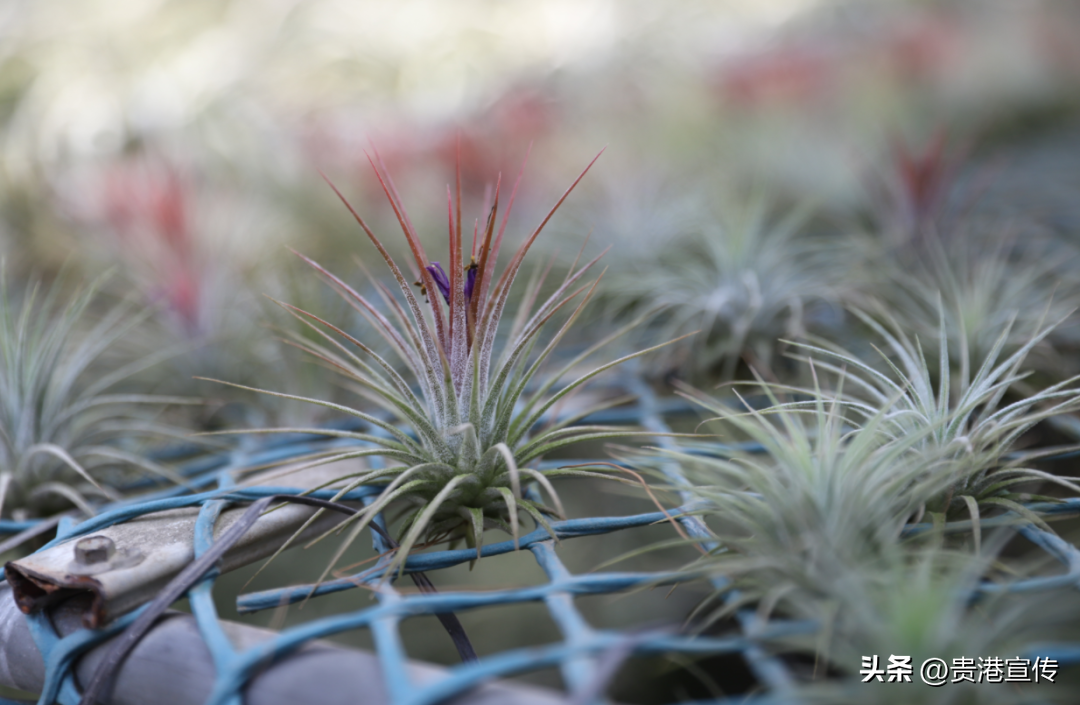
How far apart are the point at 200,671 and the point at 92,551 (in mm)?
187

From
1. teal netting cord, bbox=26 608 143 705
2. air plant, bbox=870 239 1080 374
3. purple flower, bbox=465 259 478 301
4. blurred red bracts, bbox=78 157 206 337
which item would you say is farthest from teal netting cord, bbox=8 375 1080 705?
blurred red bracts, bbox=78 157 206 337

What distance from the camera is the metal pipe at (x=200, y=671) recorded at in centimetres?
52

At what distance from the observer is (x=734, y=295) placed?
48.5 inches

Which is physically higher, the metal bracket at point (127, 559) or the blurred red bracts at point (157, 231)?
the blurred red bracts at point (157, 231)

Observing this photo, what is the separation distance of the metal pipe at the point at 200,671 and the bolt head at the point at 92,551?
0.03 metres

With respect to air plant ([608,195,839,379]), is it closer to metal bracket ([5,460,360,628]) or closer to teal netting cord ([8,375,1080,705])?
teal netting cord ([8,375,1080,705])

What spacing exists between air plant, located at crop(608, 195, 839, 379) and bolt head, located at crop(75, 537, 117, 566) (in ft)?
2.53

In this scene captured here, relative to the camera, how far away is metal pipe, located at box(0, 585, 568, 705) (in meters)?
0.52

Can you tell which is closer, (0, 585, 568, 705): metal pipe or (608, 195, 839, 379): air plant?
(0, 585, 568, 705): metal pipe

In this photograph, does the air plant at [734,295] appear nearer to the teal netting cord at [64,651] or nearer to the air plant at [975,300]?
the air plant at [975,300]

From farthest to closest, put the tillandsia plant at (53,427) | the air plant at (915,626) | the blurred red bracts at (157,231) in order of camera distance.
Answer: the blurred red bracts at (157,231) < the tillandsia plant at (53,427) < the air plant at (915,626)

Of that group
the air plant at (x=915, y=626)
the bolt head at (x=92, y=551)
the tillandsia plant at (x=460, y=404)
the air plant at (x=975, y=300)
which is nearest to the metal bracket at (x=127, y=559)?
the bolt head at (x=92, y=551)

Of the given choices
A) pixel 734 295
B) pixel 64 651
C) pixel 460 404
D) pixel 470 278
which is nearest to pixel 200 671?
pixel 64 651

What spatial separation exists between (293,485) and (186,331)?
2.06ft
